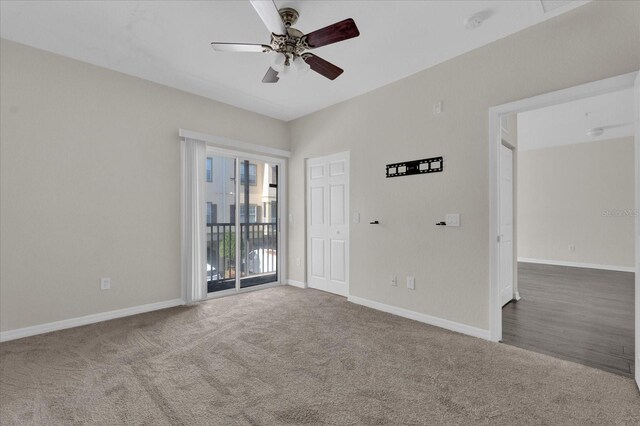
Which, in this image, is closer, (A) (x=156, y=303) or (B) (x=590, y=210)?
(A) (x=156, y=303)

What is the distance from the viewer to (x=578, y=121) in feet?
17.8

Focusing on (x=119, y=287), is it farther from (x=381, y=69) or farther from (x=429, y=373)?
(x=381, y=69)

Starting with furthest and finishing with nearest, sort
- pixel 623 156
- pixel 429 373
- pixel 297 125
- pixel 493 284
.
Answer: pixel 623 156, pixel 297 125, pixel 493 284, pixel 429 373

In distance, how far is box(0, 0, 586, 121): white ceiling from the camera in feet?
7.75

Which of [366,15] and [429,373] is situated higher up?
[366,15]

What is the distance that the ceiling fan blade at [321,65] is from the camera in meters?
2.45

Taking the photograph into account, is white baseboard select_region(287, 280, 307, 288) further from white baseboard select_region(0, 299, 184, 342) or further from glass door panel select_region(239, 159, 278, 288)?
white baseboard select_region(0, 299, 184, 342)

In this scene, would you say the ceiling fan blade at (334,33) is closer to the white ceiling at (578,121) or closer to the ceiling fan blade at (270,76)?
the ceiling fan blade at (270,76)

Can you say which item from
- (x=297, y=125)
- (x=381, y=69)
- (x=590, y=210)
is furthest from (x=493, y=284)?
(x=590, y=210)

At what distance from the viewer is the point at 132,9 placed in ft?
7.89

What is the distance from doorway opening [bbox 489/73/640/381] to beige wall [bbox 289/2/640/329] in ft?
0.48

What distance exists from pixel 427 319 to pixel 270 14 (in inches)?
129

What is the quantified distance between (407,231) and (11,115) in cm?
430

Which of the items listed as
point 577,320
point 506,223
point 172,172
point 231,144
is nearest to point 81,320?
point 172,172
